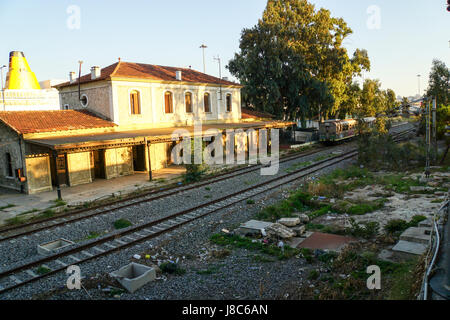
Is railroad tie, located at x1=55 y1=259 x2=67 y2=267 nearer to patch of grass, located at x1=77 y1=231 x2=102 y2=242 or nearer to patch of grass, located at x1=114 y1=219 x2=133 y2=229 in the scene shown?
patch of grass, located at x1=77 y1=231 x2=102 y2=242

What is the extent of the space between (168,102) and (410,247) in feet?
65.1

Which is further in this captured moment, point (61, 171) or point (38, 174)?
point (61, 171)

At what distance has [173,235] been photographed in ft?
32.0

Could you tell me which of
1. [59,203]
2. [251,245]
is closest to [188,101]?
[59,203]

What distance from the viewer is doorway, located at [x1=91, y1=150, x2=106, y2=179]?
19880 mm

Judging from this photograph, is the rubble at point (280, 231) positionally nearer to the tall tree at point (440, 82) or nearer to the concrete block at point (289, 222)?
the concrete block at point (289, 222)

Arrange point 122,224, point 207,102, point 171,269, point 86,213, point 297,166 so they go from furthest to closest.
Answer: point 207,102 < point 297,166 < point 86,213 < point 122,224 < point 171,269

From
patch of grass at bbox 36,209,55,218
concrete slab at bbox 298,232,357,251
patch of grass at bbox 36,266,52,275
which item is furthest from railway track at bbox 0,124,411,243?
concrete slab at bbox 298,232,357,251

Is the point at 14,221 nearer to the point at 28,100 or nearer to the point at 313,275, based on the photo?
the point at 313,275

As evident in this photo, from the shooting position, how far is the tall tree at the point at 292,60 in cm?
3369

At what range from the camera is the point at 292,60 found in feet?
111

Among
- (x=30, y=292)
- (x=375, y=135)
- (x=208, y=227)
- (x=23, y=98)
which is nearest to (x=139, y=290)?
(x=30, y=292)

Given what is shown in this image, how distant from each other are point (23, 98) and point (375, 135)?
38176 mm
